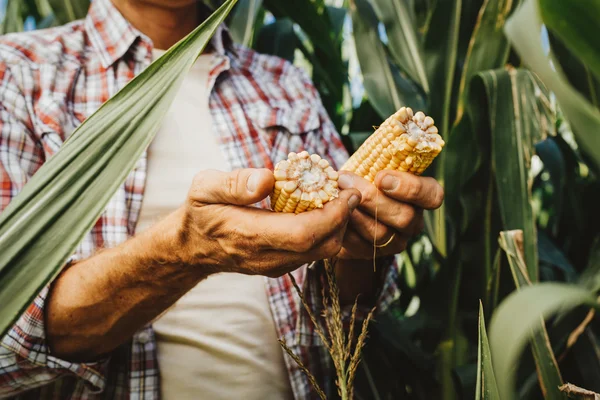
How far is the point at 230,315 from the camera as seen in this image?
78cm

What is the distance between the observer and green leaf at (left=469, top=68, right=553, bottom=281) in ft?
2.48

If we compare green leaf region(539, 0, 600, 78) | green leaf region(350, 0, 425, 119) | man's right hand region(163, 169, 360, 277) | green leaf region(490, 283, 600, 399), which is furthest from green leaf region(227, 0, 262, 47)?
green leaf region(490, 283, 600, 399)

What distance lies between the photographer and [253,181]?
44cm

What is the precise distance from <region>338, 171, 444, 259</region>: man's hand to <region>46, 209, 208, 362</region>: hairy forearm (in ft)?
0.58

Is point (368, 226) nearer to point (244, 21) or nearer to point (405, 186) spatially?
point (405, 186)

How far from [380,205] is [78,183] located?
12.1 inches

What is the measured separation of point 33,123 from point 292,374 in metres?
0.51

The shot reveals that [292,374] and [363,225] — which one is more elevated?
[363,225]

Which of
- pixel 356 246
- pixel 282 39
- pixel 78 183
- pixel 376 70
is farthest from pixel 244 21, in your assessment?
pixel 78 183

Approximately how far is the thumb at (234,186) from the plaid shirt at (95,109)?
28 cm

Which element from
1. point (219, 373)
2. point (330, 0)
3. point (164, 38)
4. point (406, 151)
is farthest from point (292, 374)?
point (330, 0)

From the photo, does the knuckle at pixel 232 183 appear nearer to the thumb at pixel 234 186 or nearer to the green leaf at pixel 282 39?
the thumb at pixel 234 186

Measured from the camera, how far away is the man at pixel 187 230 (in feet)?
1.67

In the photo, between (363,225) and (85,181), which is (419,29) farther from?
(85,181)
